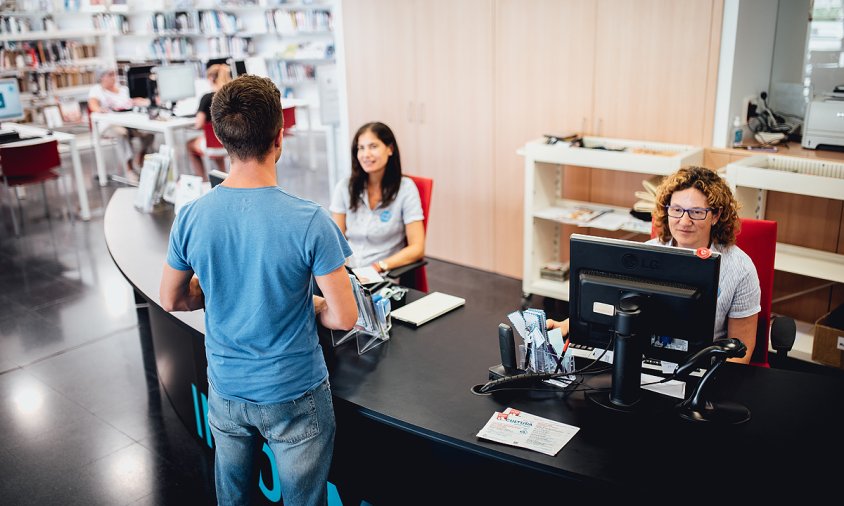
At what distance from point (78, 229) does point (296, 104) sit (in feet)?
9.53

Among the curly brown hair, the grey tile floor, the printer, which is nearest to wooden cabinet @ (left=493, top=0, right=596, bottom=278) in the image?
the grey tile floor

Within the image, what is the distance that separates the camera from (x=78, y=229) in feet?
22.7

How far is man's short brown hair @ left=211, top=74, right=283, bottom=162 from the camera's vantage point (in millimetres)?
1713

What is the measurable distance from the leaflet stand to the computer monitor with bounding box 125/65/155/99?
7131 millimetres

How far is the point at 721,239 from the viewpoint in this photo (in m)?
2.46

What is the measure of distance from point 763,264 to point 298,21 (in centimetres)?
869

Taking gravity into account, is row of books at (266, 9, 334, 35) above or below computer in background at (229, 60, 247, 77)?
above

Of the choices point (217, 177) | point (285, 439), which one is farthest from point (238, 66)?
point (285, 439)

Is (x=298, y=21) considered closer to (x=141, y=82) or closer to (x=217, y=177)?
(x=141, y=82)

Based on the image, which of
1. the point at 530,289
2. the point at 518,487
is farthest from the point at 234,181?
the point at 530,289

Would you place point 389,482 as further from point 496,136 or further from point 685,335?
point 496,136

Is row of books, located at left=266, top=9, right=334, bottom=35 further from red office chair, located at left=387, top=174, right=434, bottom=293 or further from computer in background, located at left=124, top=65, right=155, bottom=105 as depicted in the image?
red office chair, located at left=387, top=174, right=434, bottom=293

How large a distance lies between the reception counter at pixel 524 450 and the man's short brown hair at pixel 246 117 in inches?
30.7

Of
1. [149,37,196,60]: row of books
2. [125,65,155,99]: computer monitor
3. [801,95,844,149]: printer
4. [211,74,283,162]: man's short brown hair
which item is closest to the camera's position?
[211,74,283,162]: man's short brown hair
